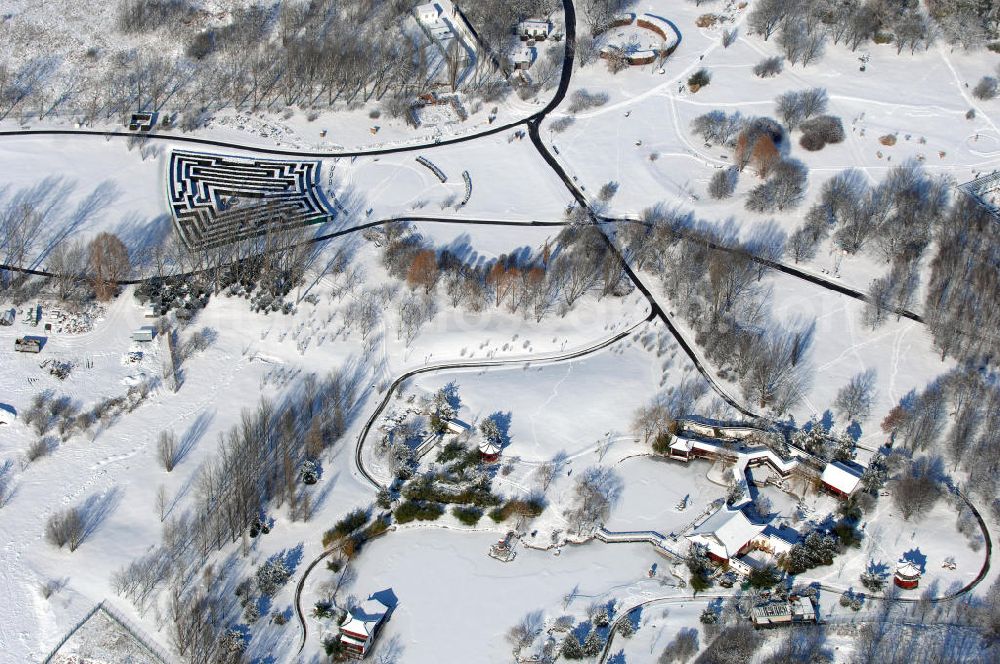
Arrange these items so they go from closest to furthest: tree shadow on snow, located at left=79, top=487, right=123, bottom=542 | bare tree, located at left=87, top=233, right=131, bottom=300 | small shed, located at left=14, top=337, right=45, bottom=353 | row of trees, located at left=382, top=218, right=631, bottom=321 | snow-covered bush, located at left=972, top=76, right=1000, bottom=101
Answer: tree shadow on snow, located at left=79, top=487, right=123, bottom=542 < small shed, located at left=14, top=337, right=45, bottom=353 < bare tree, located at left=87, top=233, right=131, bottom=300 < row of trees, located at left=382, top=218, right=631, bottom=321 < snow-covered bush, located at left=972, top=76, right=1000, bottom=101

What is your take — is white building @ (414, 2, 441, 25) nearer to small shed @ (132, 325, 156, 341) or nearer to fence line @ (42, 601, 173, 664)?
small shed @ (132, 325, 156, 341)

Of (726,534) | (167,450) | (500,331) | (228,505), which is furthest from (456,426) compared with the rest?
(726,534)

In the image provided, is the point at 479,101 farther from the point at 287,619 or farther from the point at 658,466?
the point at 287,619

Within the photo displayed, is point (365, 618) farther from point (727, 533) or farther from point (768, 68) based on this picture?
point (768, 68)

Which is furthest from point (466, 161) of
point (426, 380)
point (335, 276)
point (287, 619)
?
point (287, 619)

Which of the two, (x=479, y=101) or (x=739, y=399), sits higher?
(x=479, y=101)

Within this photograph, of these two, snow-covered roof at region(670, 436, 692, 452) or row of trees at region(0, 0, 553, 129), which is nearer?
snow-covered roof at region(670, 436, 692, 452)

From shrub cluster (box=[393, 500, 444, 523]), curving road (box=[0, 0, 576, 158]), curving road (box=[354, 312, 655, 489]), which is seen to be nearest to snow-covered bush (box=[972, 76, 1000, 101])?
curving road (box=[0, 0, 576, 158])
